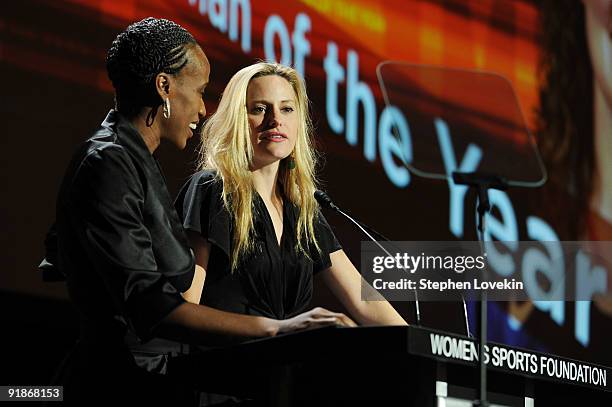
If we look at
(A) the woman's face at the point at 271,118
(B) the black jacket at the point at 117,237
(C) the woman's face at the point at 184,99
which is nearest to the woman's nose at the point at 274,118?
(A) the woman's face at the point at 271,118

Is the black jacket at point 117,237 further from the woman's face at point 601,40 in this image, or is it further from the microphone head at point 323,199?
the woman's face at point 601,40

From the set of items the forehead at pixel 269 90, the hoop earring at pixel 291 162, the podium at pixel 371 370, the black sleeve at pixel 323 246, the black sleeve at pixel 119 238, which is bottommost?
the podium at pixel 371 370

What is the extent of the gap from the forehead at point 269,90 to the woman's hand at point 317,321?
1142 millimetres

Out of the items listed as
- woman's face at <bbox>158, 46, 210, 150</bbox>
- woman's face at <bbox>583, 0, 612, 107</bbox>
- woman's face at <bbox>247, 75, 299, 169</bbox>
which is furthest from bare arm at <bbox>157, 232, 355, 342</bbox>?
woman's face at <bbox>583, 0, 612, 107</bbox>

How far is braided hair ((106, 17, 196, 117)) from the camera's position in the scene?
2082 millimetres

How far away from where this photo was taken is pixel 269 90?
9.70 feet

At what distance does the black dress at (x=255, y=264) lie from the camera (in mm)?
2607

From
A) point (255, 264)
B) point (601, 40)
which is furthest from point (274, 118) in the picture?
point (601, 40)

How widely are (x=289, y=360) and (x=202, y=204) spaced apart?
951 millimetres

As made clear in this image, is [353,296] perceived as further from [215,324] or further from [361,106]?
[361,106]

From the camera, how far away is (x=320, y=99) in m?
4.36

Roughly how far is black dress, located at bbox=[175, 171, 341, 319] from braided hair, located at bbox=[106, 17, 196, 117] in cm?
62

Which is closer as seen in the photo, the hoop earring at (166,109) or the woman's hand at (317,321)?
the woman's hand at (317,321)

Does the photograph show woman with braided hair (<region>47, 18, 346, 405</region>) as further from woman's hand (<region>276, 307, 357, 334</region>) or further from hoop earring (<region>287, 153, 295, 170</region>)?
hoop earring (<region>287, 153, 295, 170</region>)
